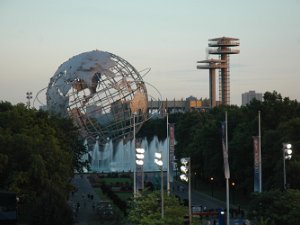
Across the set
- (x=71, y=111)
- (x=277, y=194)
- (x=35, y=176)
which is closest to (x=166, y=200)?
(x=277, y=194)

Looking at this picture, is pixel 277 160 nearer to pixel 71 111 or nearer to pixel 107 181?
pixel 107 181

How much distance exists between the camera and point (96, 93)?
340 feet

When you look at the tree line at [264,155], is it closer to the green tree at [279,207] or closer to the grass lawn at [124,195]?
the green tree at [279,207]

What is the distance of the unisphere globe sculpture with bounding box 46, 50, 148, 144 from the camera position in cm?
10394

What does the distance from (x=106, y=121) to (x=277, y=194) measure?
63.9m

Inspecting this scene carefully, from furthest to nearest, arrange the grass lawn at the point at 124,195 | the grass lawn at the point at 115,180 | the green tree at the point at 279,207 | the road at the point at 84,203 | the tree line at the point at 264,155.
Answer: the grass lawn at the point at 115,180
the grass lawn at the point at 124,195
the road at the point at 84,203
the tree line at the point at 264,155
the green tree at the point at 279,207

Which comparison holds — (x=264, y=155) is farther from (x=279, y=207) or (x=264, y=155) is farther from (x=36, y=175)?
(x=279, y=207)

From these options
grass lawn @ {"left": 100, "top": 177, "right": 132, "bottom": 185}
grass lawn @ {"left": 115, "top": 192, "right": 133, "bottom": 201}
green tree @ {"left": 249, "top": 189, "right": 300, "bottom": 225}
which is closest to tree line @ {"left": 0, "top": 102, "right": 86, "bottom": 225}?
grass lawn @ {"left": 115, "top": 192, "right": 133, "bottom": 201}

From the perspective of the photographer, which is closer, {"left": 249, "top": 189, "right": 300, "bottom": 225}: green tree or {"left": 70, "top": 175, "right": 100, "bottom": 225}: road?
{"left": 249, "top": 189, "right": 300, "bottom": 225}: green tree

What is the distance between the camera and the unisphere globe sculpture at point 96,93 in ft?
341

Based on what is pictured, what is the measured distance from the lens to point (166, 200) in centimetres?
4862

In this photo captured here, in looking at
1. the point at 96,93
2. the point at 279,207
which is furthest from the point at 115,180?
the point at 279,207

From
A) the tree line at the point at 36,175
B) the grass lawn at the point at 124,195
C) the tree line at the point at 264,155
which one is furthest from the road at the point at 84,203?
the tree line at the point at 264,155

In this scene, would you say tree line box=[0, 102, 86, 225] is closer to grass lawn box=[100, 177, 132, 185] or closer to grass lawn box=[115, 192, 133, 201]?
grass lawn box=[115, 192, 133, 201]
